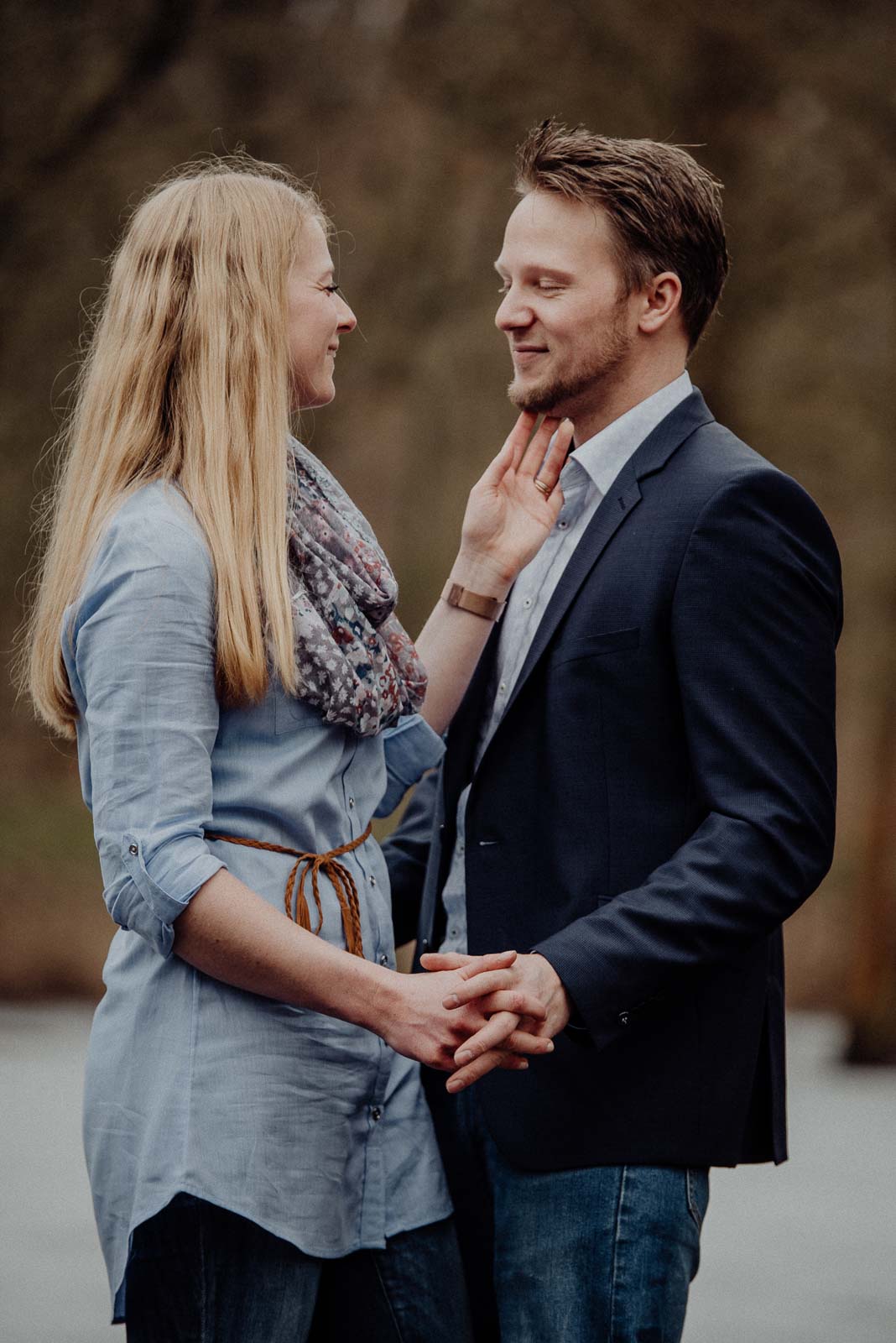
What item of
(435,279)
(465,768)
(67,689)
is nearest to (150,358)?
(67,689)

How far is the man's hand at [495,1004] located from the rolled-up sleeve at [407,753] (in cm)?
34

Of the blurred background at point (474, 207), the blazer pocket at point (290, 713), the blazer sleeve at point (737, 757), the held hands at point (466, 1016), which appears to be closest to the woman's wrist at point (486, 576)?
the blazer sleeve at point (737, 757)

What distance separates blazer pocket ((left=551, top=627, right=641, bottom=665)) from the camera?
70.1 inches

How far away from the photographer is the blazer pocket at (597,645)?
1779 millimetres

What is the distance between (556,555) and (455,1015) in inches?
26.0

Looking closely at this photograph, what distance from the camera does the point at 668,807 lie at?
177 centimetres

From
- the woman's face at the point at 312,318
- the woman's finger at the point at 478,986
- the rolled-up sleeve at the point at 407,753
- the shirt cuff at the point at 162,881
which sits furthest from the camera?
the rolled-up sleeve at the point at 407,753

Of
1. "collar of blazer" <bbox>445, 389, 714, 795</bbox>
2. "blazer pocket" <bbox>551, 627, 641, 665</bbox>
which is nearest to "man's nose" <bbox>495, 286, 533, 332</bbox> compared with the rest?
"collar of blazer" <bbox>445, 389, 714, 795</bbox>

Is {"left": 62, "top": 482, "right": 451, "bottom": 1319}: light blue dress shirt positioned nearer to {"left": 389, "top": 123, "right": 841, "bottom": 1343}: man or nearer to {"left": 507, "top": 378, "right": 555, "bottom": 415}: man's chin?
{"left": 389, "top": 123, "right": 841, "bottom": 1343}: man

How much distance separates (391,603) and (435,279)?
3611 millimetres

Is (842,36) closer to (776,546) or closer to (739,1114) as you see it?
(776,546)

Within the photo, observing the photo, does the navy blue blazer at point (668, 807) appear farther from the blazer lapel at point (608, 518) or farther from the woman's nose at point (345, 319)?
the woman's nose at point (345, 319)

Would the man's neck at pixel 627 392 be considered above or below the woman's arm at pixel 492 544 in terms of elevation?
above

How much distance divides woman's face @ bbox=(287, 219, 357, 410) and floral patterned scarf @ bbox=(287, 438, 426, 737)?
69 millimetres
